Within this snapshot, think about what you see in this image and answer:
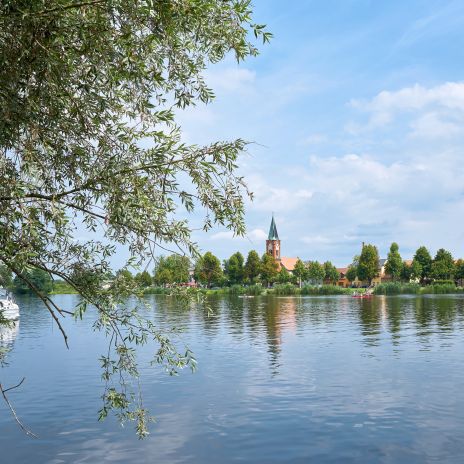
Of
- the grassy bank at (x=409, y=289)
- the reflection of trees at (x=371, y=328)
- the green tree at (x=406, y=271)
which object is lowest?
the reflection of trees at (x=371, y=328)

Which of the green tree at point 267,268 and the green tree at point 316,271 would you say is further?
the green tree at point 316,271

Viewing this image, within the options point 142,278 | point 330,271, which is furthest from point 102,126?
point 330,271

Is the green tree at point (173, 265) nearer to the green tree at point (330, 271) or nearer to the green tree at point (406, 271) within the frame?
the green tree at point (406, 271)

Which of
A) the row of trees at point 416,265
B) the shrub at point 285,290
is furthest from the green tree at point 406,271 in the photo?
the shrub at point 285,290

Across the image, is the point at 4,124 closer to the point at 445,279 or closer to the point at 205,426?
the point at 205,426

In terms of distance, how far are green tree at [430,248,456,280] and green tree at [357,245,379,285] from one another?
15.9m

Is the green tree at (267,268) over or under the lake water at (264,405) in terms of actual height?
over

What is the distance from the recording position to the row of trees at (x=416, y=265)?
150250 mm

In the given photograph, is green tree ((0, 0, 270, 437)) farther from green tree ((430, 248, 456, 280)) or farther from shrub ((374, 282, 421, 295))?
green tree ((430, 248, 456, 280))

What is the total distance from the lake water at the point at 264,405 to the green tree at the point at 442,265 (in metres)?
117

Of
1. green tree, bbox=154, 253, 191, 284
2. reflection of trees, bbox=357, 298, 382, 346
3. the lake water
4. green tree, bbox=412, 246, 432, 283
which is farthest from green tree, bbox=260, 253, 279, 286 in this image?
green tree, bbox=154, 253, 191, 284

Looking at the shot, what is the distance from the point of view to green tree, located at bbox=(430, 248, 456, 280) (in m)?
149

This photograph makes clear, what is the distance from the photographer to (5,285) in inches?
400

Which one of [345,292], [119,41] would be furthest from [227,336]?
[345,292]
